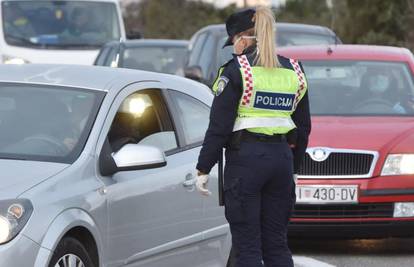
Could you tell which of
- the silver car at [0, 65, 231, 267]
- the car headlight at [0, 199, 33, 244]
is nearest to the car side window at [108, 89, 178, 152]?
the silver car at [0, 65, 231, 267]

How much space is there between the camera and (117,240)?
640 cm

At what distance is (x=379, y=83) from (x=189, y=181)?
4165 mm

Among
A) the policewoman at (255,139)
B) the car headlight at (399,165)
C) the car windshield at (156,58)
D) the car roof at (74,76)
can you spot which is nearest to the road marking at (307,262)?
the car headlight at (399,165)

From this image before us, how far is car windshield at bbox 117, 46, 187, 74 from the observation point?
18.1 m

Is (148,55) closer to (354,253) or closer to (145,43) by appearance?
(145,43)

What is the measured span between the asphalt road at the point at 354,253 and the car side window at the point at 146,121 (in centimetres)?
220

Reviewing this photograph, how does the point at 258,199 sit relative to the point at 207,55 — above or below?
above

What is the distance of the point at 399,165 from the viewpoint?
31.1 feet

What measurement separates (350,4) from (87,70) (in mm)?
26746

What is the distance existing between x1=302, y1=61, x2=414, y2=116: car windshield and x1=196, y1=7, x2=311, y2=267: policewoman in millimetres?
4078

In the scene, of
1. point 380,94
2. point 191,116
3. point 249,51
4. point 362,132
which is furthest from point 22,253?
point 380,94

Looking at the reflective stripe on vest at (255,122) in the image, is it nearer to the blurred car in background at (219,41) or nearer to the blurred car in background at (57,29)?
the blurred car in background at (219,41)

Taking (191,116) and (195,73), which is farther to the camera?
(195,73)

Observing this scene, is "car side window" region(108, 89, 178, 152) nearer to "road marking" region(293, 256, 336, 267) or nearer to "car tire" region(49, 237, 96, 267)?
"car tire" region(49, 237, 96, 267)
